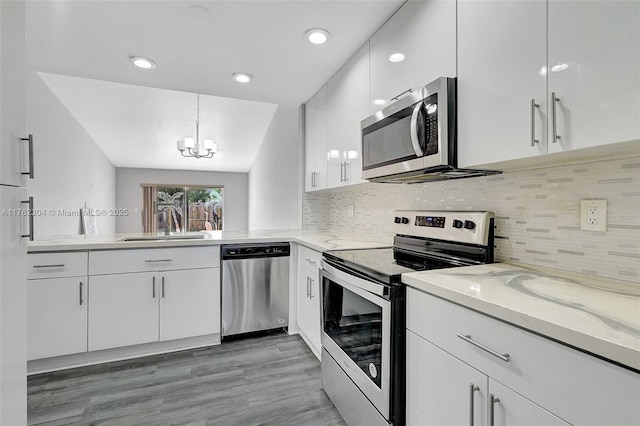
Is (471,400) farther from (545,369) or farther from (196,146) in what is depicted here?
(196,146)

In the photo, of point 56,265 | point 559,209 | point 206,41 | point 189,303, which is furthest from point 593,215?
point 56,265

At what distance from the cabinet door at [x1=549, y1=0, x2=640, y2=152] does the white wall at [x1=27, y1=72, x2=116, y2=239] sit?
409cm

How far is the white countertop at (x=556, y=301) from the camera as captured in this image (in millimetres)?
620

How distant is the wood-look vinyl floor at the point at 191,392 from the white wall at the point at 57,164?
1805 millimetres

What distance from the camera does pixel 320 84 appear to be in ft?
8.80

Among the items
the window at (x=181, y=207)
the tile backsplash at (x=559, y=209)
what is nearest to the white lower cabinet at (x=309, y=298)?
the tile backsplash at (x=559, y=209)

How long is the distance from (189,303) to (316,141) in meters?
1.80

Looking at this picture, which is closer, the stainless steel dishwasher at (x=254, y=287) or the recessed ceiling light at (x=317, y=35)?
the recessed ceiling light at (x=317, y=35)

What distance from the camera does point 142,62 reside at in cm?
226

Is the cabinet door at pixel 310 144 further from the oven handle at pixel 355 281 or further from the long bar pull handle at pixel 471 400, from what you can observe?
the long bar pull handle at pixel 471 400

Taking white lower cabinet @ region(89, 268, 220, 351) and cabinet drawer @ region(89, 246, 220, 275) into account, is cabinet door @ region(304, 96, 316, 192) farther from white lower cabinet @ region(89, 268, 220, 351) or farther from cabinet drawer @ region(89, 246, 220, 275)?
white lower cabinet @ region(89, 268, 220, 351)

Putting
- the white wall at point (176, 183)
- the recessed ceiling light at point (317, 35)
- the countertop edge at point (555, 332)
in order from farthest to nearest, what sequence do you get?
the white wall at point (176, 183) < the recessed ceiling light at point (317, 35) < the countertop edge at point (555, 332)

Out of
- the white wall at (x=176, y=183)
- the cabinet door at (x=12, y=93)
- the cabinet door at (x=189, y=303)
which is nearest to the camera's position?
the cabinet door at (x=12, y=93)

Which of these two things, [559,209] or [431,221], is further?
[431,221]
